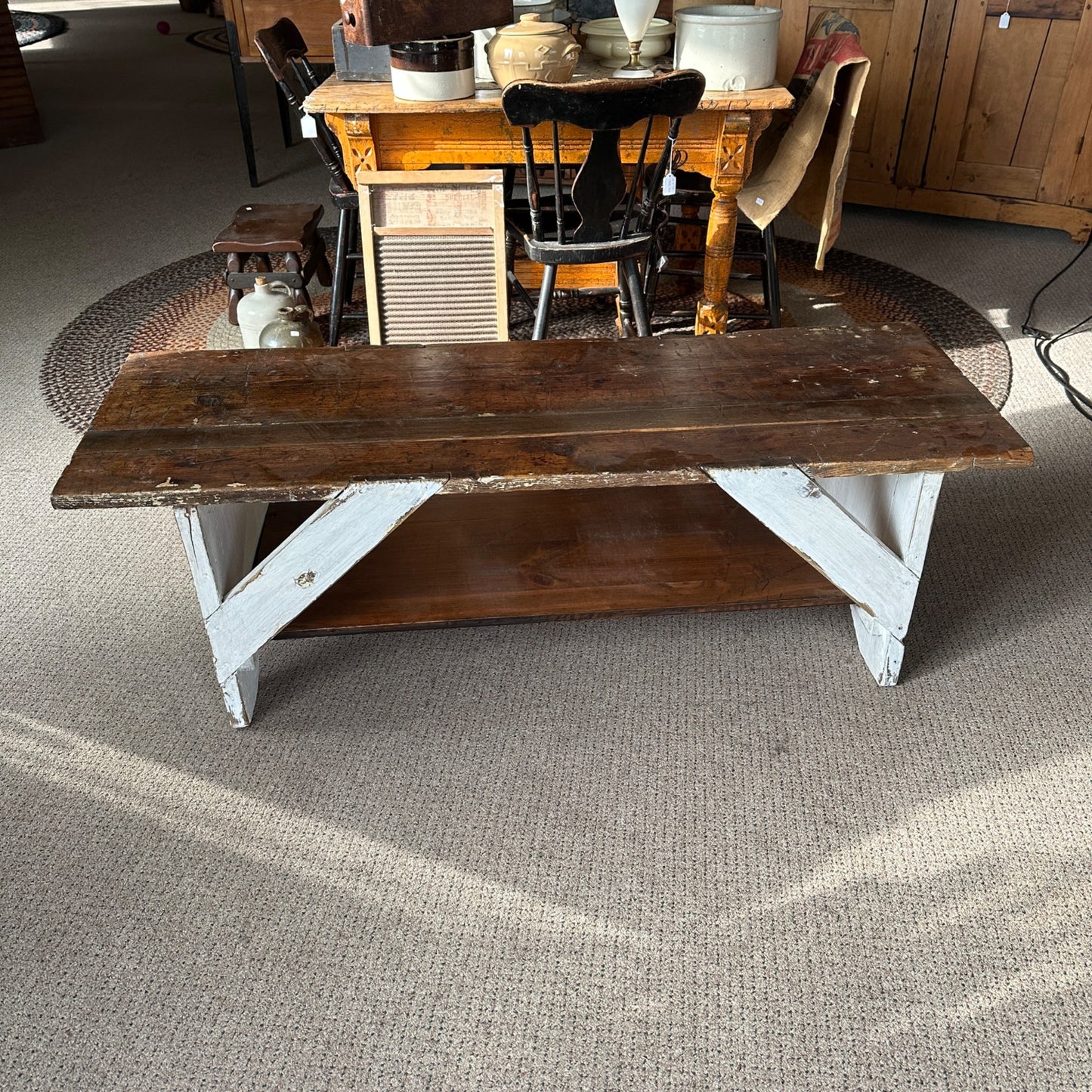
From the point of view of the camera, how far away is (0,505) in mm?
2250

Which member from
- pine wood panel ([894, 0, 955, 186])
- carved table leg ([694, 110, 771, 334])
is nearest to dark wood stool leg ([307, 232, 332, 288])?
carved table leg ([694, 110, 771, 334])

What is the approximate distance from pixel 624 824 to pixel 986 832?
0.51 meters

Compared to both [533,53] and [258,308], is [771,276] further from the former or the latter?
[258,308]

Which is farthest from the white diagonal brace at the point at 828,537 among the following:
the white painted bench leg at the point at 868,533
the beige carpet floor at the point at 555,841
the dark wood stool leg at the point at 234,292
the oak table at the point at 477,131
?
the dark wood stool leg at the point at 234,292

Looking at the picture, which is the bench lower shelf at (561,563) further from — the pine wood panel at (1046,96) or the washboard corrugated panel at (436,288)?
the pine wood panel at (1046,96)

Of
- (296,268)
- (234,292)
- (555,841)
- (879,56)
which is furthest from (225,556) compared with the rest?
(879,56)

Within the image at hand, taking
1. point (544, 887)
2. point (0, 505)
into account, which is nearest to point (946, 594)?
point (544, 887)

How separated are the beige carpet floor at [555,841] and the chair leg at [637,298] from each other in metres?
0.77

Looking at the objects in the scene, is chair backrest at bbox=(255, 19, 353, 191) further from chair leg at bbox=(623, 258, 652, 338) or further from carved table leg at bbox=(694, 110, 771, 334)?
carved table leg at bbox=(694, 110, 771, 334)

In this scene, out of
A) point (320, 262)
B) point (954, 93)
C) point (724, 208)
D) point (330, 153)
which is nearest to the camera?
point (724, 208)

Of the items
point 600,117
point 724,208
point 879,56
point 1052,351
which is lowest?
point 1052,351

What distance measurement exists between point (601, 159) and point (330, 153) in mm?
918

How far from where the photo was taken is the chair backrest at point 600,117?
6.41 ft

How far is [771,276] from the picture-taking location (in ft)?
8.93
